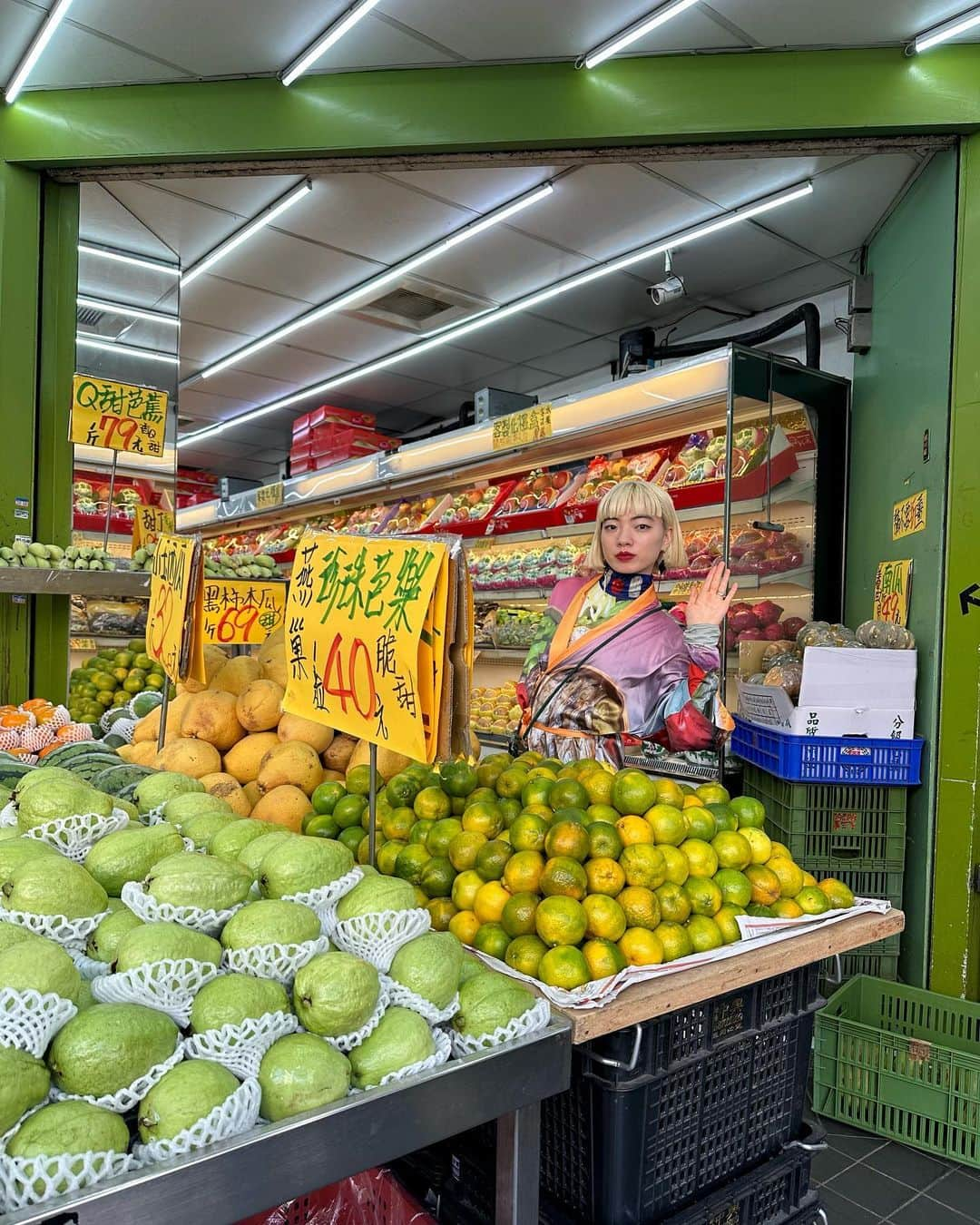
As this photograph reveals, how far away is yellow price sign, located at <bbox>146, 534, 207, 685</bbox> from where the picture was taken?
7.67ft

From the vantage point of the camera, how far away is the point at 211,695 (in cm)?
253

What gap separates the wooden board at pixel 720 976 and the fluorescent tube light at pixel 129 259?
14.8 ft

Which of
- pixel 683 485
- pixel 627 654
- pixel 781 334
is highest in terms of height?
pixel 781 334

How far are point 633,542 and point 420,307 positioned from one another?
139 inches

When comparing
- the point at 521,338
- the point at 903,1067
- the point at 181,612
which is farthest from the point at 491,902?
the point at 521,338

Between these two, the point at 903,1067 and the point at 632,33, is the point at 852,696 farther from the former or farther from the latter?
the point at 632,33

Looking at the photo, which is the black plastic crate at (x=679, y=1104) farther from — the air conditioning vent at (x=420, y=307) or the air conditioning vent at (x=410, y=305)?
the air conditioning vent at (x=410, y=305)

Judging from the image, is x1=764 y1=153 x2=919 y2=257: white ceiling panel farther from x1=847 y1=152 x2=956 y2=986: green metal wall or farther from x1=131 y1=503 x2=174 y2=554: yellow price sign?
x1=131 y1=503 x2=174 y2=554: yellow price sign

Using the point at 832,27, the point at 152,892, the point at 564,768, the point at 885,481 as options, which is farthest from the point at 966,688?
the point at 152,892

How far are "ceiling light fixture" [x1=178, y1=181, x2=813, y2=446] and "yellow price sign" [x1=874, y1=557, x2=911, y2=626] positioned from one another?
1.95m

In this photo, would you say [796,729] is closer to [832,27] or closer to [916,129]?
[916,129]

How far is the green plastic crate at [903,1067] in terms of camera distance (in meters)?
2.67

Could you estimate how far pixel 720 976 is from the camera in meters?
1.53

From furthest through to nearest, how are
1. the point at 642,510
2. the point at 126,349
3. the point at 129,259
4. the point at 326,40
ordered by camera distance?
1. the point at 129,259
2. the point at 126,349
3. the point at 326,40
4. the point at 642,510
